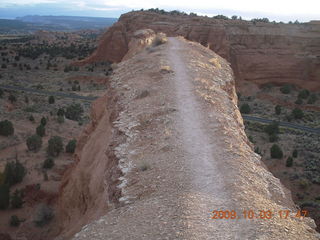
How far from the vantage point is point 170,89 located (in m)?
12.4

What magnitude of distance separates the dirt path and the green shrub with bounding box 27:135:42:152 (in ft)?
39.5

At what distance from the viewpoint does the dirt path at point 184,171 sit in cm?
583

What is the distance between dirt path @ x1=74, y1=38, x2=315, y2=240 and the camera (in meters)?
5.83

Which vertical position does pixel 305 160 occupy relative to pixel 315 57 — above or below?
below

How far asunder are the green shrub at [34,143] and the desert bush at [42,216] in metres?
8.38

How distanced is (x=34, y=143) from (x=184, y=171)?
18.2 meters

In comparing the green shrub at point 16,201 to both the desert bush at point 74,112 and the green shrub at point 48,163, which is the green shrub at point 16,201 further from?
the desert bush at point 74,112

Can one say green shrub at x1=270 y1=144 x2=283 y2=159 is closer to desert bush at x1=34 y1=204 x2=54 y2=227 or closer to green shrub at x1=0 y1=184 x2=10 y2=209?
desert bush at x1=34 y1=204 x2=54 y2=227

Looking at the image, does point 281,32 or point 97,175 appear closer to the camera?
point 97,175

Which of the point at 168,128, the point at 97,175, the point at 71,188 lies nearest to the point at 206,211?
the point at 168,128

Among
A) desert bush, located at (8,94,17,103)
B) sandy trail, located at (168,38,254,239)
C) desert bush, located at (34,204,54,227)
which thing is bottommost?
desert bush, located at (34,204,54,227)

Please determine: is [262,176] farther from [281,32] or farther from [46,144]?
[281,32]

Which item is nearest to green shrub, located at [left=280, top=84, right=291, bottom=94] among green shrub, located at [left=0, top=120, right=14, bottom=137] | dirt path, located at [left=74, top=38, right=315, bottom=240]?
green shrub, located at [left=0, top=120, right=14, bottom=137]

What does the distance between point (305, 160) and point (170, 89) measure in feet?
48.1
